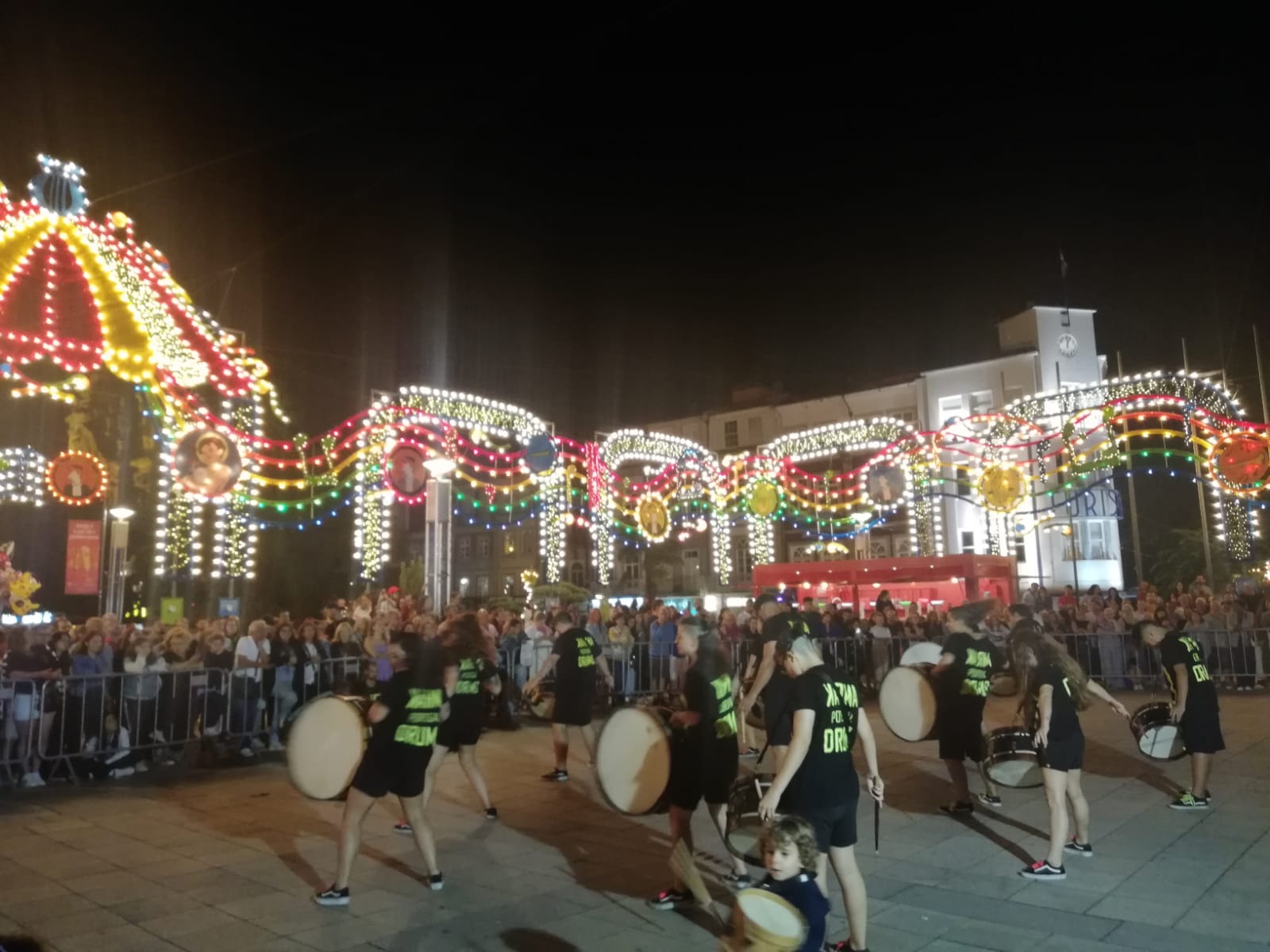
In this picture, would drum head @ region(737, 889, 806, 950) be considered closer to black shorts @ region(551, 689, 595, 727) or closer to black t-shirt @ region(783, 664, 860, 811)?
black t-shirt @ region(783, 664, 860, 811)

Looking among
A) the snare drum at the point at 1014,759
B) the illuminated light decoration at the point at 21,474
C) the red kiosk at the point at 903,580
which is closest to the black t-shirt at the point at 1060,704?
the snare drum at the point at 1014,759

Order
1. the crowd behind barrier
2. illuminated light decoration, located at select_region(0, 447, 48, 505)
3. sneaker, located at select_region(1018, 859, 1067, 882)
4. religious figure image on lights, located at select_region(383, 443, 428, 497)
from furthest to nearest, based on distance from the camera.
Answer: illuminated light decoration, located at select_region(0, 447, 48, 505) < religious figure image on lights, located at select_region(383, 443, 428, 497) < the crowd behind barrier < sneaker, located at select_region(1018, 859, 1067, 882)

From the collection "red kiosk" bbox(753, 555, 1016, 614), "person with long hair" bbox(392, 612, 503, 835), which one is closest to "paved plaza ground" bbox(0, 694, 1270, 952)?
"person with long hair" bbox(392, 612, 503, 835)

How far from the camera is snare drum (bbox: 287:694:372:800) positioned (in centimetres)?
593

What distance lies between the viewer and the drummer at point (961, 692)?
25.9 feet

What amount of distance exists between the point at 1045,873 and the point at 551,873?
336cm

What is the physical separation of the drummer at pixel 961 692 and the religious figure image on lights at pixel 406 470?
10004 millimetres

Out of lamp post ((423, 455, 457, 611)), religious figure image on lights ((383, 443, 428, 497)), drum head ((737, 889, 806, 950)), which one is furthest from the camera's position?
religious figure image on lights ((383, 443, 428, 497))

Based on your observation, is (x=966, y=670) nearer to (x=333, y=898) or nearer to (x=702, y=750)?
(x=702, y=750)

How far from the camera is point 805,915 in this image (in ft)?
11.0

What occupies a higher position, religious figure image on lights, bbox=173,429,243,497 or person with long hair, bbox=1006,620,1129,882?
religious figure image on lights, bbox=173,429,243,497

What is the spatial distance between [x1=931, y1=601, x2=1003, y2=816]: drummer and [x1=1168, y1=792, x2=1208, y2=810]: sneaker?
1671 millimetres

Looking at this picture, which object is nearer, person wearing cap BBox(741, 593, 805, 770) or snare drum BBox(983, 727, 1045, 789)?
person wearing cap BBox(741, 593, 805, 770)

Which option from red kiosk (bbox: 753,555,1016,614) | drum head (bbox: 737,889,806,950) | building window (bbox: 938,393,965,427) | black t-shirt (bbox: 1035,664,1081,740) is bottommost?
drum head (bbox: 737,889,806,950)
